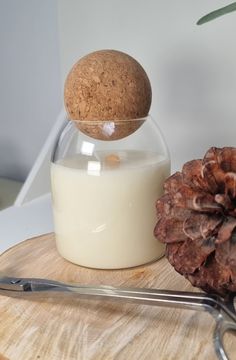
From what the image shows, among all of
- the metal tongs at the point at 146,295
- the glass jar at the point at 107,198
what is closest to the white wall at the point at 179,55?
the glass jar at the point at 107,198

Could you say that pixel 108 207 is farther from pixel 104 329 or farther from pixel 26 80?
pixel 26 80

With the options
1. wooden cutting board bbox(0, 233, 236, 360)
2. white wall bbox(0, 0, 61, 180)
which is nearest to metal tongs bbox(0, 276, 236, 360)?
wooden cutting board bbox(0, 233, 236, 360)

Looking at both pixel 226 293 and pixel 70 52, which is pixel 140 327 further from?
pixel 70 52

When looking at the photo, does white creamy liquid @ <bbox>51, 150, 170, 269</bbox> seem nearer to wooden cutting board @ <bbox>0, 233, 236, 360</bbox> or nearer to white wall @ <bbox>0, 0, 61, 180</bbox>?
wooden cutting board @ <bbox>0, 233, 236, 360</bbox>

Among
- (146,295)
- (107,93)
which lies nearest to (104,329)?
(146,295)

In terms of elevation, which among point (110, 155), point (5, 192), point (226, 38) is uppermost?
point (226, 38)

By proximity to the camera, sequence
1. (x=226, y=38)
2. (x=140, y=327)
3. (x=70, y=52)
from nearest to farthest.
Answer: (x=140, y=327), (x=226, y=38), (x=70, y=52)

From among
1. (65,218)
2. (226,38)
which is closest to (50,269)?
(65,218)
